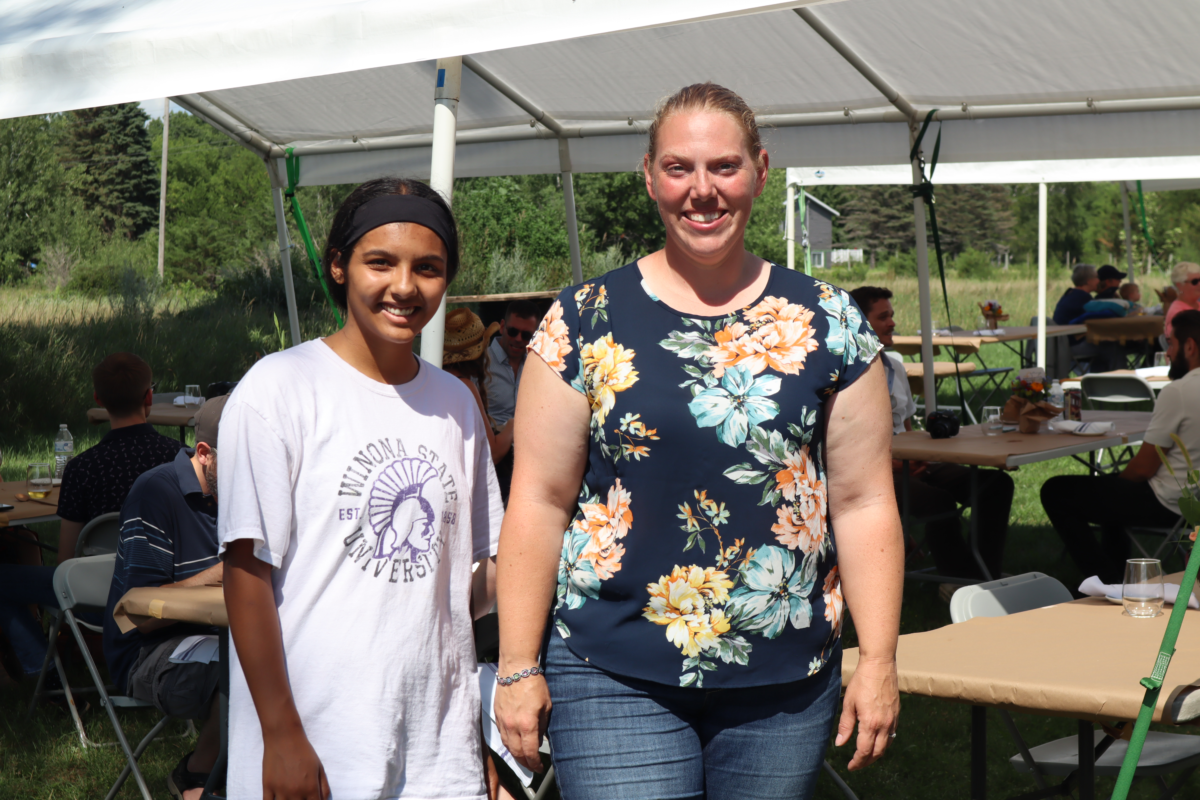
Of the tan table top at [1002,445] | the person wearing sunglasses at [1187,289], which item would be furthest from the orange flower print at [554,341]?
the person wearing sunglasses at [1187,289]

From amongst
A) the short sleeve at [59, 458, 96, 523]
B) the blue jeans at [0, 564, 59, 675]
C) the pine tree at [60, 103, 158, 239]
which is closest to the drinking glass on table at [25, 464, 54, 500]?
the blue jeans at [0, 564, 59, 675]

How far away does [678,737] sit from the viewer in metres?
1.65

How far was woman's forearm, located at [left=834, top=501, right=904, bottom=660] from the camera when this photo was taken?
1.71m

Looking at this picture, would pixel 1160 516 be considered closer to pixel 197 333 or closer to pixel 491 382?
pixel 491 382

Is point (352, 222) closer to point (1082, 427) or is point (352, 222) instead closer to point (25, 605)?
point (25, 605)

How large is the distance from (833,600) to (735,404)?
358 millimetres

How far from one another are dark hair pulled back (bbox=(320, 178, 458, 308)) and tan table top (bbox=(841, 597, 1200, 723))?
114 centimetres

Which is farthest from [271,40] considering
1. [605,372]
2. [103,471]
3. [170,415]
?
[170,415]

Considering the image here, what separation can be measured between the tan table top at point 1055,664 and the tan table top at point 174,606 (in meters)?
1.42

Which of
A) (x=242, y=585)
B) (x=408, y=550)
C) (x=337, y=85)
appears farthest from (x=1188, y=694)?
(x=337, y=85)

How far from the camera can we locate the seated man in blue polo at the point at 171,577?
310cm

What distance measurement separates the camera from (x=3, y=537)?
501cm

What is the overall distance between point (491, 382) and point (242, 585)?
439cm

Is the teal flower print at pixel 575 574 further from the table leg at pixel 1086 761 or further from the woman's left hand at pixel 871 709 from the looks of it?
the table leg at pixel 1086 761
